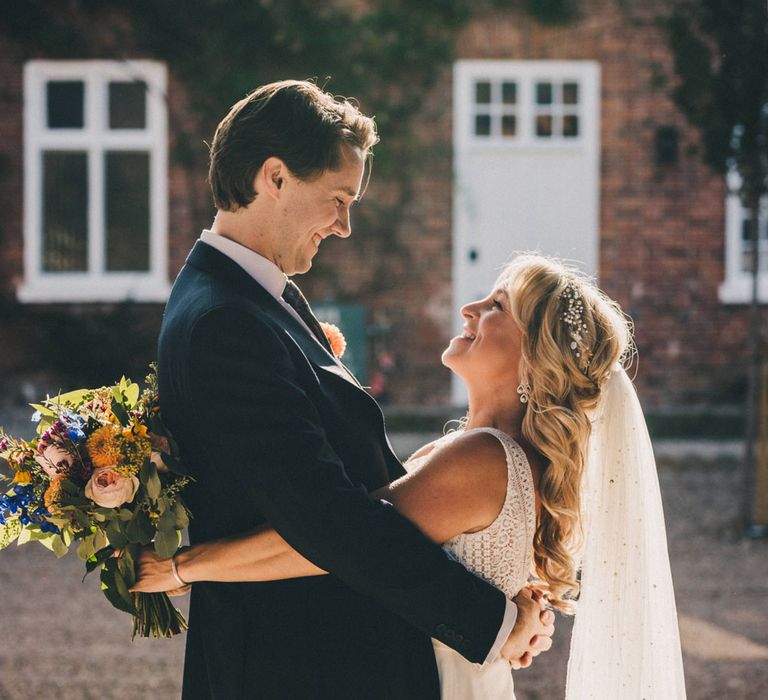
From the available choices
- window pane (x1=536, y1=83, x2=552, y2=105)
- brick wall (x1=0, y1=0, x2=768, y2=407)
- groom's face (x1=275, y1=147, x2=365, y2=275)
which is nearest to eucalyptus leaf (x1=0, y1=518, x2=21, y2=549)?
groom's face (x1=275, y1=147, x2=365, y2=275)

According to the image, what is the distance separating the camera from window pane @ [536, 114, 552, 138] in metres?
11.8

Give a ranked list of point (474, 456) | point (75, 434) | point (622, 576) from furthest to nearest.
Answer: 1. point (622, 576)
2. point (474, 456)
3. point (75, 434)

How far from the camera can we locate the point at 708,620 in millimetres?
5844

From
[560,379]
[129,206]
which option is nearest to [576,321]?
[560,379]

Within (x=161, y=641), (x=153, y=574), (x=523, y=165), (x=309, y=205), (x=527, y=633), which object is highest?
(x=523, y=165)

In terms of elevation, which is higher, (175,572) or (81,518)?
(81,518)

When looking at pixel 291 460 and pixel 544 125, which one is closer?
pixel 291 460

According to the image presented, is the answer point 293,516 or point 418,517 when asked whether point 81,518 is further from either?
point 418,517

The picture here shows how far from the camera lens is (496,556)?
2326 mm

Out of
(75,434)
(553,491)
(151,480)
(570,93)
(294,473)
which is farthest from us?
(570,93)

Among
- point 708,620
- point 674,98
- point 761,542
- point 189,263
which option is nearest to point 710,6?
point 674,98

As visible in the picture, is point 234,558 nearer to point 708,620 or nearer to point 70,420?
point 70,420

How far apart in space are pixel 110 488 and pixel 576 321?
3.62ft

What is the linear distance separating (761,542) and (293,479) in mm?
6550
